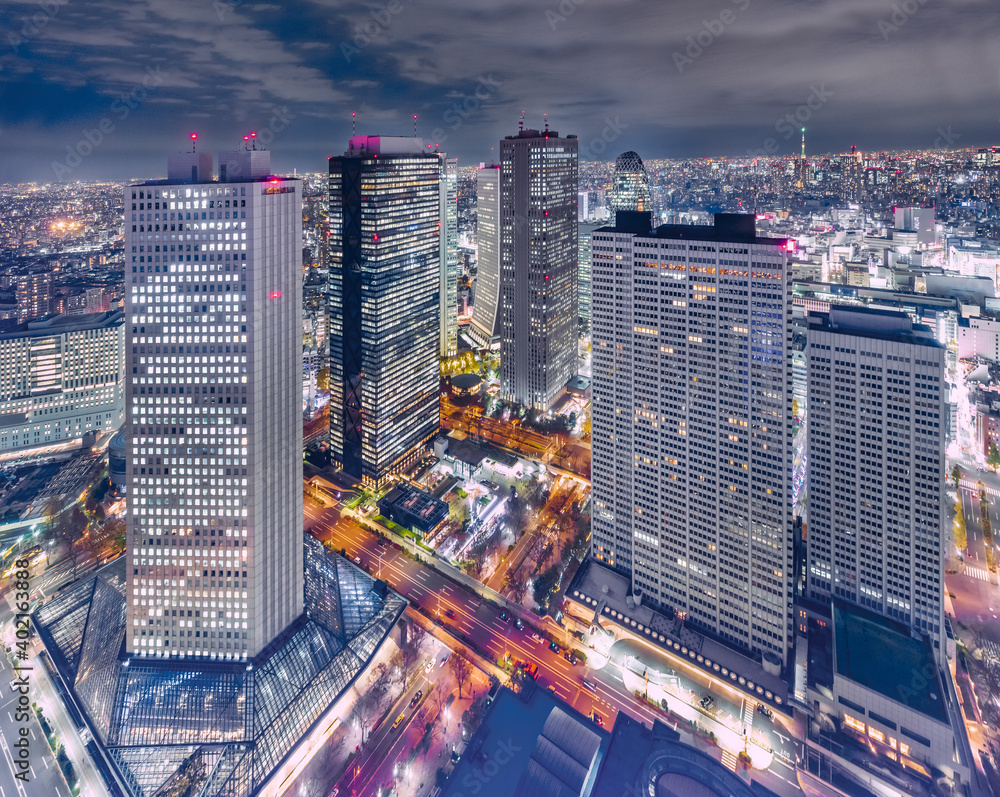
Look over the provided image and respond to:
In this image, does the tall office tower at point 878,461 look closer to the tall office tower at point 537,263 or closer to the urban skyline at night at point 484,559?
the urban skyline at night at point 484,559

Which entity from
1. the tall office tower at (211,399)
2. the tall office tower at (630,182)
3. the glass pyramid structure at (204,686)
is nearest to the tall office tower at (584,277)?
the tall office tower at (630,182)

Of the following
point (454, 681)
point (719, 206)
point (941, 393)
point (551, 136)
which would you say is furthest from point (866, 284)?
point (454, 681)

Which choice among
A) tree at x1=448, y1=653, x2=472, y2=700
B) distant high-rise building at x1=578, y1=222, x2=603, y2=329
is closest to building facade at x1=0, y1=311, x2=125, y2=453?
tree at x1=448, y1=653, x2=472, y2=700

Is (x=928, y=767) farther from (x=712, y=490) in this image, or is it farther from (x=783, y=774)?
(x=712, y=490)

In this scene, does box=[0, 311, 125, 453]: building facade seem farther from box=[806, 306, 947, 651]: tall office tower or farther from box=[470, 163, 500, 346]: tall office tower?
box=[806, 306, 947, 651]: tall office tower

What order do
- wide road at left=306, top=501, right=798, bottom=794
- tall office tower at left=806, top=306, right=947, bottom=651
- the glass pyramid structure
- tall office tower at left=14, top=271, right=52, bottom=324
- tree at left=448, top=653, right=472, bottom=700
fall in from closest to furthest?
the glass pyramid structure
tall office tower at left=806, top=306, right=947, bottom=651
wide road at left=306, top=501, right=798, bottom=794
tree at left=448, top=653, right=472, bottom=700
tall office tower at left=14, top=271, right=52, bottom=324
